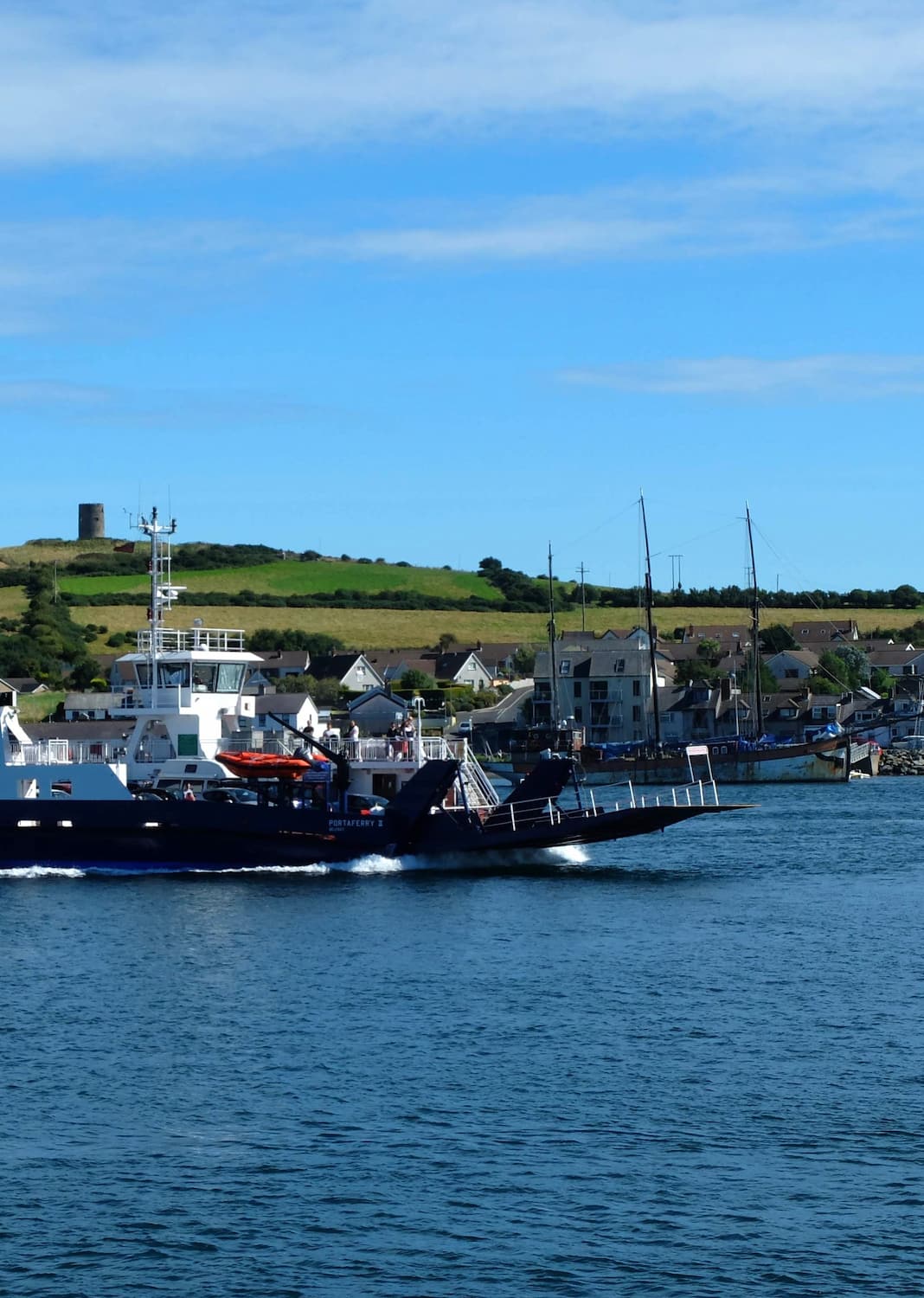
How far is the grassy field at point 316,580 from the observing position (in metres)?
170

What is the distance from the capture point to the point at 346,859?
46.2 metres

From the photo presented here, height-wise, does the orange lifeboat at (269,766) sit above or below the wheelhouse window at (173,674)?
below

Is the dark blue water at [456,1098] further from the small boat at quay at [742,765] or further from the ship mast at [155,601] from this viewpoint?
the small boat at quay at [742,765]

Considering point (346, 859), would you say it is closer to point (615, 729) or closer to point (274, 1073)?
point (274, 1073)

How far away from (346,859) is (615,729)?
88.6 metres

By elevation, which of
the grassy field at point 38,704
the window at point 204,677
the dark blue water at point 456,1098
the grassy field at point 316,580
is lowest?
the dark blue water at point 456,1098

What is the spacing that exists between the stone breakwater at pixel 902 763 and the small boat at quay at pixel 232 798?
2895 inches

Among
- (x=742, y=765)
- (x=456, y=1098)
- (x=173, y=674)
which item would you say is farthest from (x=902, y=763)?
(x=456, y=1098)

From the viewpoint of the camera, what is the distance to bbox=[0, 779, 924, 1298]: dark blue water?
1839 centimetres

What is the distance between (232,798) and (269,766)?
1354mm

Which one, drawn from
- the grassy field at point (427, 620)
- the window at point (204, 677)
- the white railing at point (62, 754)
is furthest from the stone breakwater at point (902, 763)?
the white railing at point (62, 754)

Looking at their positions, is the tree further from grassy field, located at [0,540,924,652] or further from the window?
the window

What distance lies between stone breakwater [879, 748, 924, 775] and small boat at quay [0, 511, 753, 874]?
7354 centimetres

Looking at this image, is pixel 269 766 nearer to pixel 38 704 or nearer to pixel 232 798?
pixel 232 798
